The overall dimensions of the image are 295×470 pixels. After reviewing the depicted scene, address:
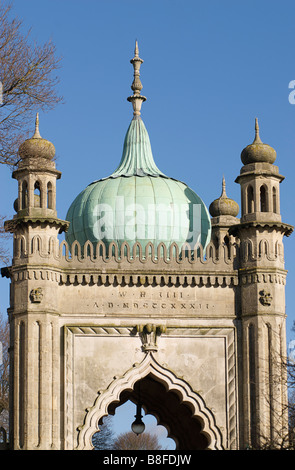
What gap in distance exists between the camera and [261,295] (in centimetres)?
3853

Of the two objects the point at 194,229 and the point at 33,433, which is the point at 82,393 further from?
the point at 194,229

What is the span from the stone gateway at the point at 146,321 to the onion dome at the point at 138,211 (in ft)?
3.50

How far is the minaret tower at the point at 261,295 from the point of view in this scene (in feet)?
123

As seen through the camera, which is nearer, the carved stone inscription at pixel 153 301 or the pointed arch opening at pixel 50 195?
the carved stone inscription at pixel 153 301

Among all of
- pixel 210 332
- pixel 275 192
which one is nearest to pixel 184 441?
pixel 210 332

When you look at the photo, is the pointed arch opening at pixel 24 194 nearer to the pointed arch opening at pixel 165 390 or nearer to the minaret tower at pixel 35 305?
the minaret tower at pixel 35 305

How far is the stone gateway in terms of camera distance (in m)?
37.6

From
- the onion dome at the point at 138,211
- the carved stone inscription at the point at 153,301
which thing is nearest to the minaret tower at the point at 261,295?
the carved stone inscription at the point at 153,301

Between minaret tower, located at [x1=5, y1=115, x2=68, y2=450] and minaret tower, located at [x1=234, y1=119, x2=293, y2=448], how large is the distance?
5472 millimetres

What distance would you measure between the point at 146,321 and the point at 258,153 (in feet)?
20.0

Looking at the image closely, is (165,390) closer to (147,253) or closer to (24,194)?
(147,253)

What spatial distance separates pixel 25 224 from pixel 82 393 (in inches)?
204

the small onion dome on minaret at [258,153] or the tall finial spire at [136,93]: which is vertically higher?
the tall finial spire at [136,93]

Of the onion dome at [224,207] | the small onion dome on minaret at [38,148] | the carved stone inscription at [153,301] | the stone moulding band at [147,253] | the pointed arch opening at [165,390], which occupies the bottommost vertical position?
the pointed arch opening at [165,390]
